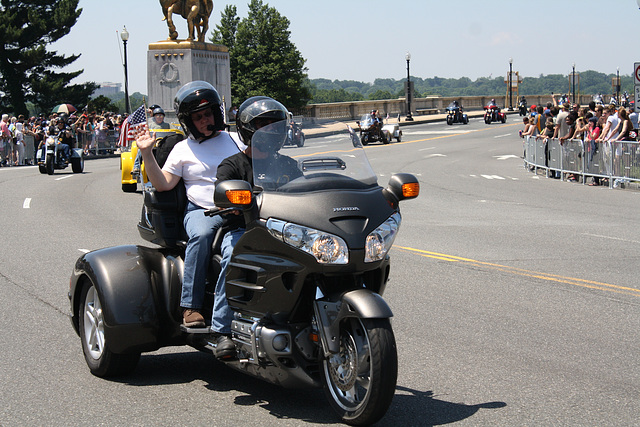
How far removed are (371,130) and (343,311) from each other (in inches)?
1628

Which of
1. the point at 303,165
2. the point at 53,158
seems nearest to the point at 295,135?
the point at 303,165

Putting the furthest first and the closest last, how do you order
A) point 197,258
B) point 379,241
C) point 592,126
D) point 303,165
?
point 592,126 → point 197,258 → point 303,165 → point 379,241

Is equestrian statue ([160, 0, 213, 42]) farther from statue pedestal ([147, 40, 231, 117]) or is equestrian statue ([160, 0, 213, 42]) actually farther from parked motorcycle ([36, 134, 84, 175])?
parked motorcycle ([36, 134, 84, 175])

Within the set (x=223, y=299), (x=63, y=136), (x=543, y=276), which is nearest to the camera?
(x=223, y=299)

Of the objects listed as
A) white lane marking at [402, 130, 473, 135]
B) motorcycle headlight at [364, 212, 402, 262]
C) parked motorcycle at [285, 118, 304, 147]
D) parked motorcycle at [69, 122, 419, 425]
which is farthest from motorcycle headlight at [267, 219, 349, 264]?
white lane marking at [402, 130, 473, 135]

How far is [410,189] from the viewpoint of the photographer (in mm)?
4949

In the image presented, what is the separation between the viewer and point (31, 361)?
624 cm

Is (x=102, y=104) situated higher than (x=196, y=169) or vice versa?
(x=102, y=104)

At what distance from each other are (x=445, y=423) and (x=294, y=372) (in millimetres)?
907

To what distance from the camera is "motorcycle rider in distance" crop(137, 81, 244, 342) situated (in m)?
5.29

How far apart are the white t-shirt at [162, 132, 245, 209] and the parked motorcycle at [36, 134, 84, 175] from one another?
23.5m

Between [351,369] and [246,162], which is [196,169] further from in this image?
[351,369]

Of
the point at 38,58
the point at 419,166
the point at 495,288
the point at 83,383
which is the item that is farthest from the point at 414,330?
the point at 38,58

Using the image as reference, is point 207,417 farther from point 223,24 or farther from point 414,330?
point 223,24
